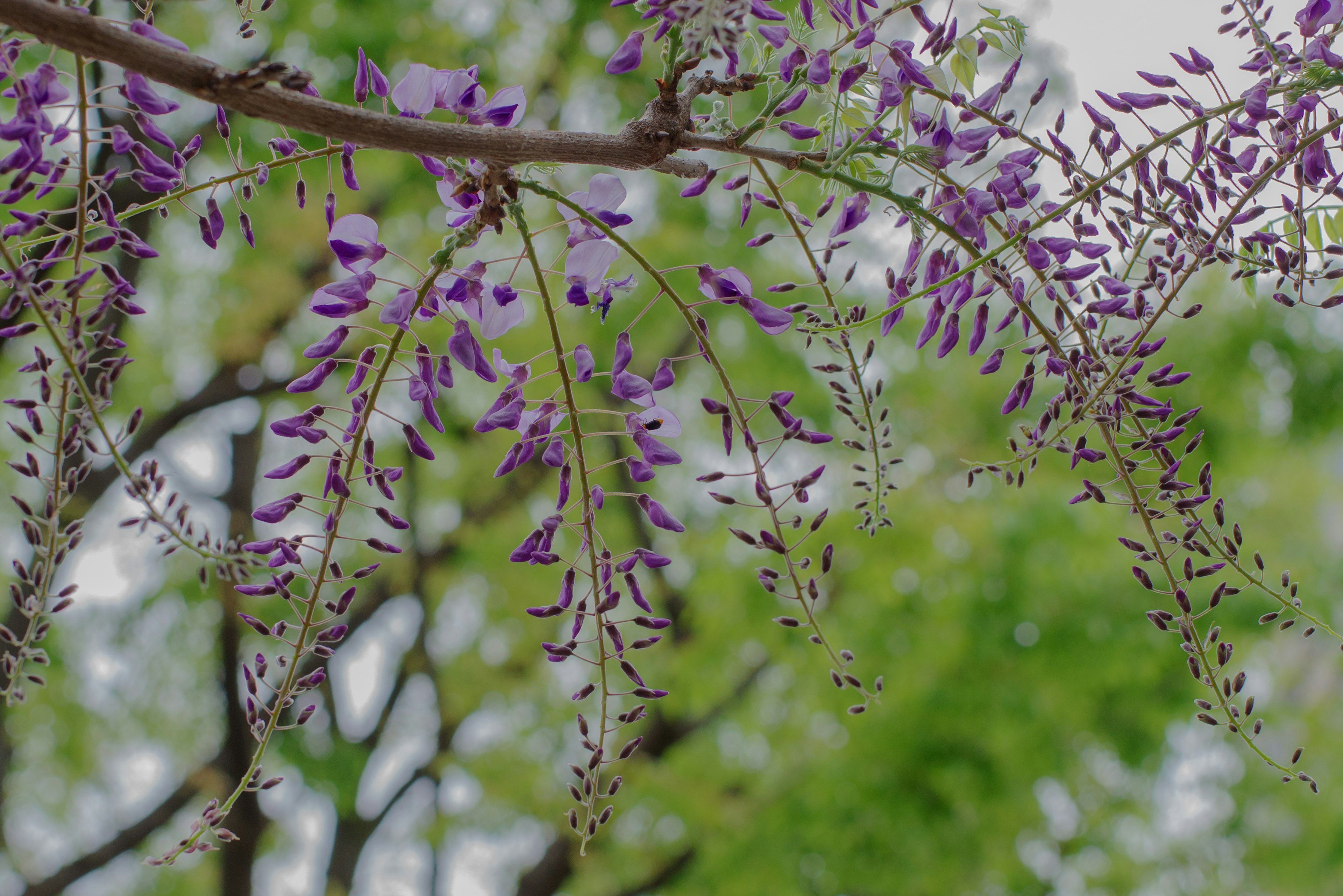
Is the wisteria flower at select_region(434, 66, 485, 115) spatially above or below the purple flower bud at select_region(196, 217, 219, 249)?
above

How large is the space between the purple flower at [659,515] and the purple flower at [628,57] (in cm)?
23

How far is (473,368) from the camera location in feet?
1.67

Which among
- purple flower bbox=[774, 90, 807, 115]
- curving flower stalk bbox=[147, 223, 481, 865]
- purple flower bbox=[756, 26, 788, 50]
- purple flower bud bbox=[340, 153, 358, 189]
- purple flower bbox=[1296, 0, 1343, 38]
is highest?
purple flower bbox=[1296, 0, 1343, 38]

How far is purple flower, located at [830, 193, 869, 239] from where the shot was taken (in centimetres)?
51

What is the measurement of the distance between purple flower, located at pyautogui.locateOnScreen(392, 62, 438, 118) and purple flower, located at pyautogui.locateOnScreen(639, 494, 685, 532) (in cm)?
24

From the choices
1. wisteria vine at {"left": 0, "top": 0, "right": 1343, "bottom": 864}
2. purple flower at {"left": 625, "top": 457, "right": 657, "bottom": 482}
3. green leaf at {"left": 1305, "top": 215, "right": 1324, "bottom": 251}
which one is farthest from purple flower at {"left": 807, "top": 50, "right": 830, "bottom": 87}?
green leaf at {"left": 1305, "top": 215, "right": 1324, "bottom": 251}

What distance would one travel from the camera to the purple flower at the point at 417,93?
1.68ft

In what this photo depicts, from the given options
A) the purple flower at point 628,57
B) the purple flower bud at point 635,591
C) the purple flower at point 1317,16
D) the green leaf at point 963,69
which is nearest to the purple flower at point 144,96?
the purple flower at point 628,57

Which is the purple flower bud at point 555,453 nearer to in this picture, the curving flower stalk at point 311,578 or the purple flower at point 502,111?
the curving flower stalk at point 311,578

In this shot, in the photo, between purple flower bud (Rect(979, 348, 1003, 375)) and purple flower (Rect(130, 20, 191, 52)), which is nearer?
purple flower (Rect(130, 20, 191, 52))

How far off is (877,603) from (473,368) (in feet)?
7.53

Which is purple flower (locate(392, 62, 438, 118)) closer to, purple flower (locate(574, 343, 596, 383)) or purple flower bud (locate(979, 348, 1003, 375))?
purple flower (locate(574, 343, 596, 383))

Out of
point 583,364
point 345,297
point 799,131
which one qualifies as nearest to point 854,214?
point 799,131

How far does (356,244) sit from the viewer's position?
0.50 meters
